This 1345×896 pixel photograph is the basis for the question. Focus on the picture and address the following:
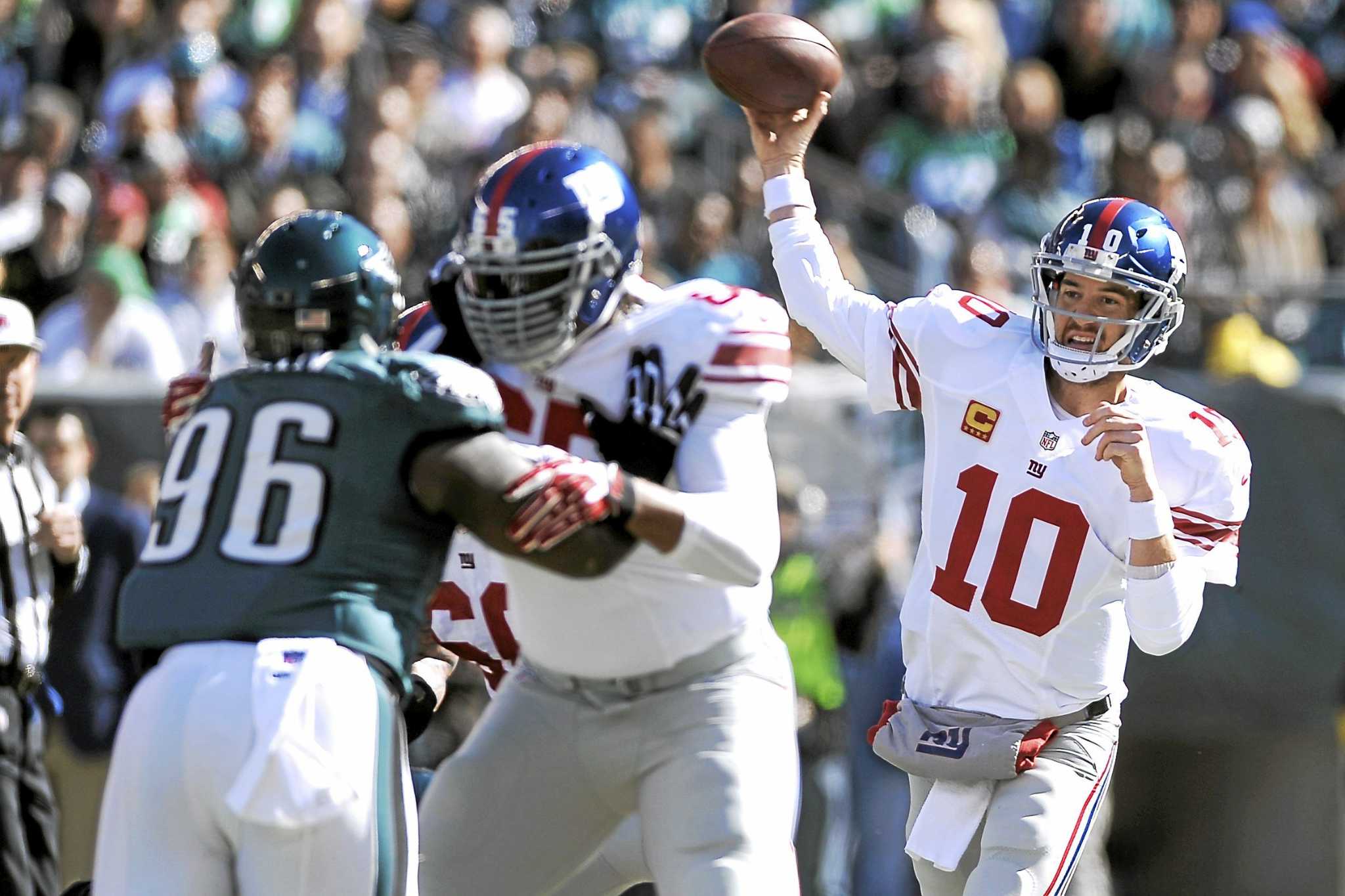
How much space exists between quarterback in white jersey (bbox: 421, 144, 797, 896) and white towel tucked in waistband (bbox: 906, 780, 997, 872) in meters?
0.63

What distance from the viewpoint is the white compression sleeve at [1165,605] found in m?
4.04

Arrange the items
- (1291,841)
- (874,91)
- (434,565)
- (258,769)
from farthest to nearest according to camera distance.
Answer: (874,91) → (1291,841) → (434,565) → (258,769)

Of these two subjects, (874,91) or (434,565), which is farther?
(874,91)

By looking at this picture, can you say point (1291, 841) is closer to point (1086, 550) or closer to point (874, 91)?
point (1086, 550)

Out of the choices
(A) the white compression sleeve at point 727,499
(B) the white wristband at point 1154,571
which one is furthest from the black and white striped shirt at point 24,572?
(B) the white wristband at point 1154,571

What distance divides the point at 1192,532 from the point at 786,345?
111 centimetres

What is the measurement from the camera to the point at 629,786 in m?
3.77

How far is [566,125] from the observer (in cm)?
931

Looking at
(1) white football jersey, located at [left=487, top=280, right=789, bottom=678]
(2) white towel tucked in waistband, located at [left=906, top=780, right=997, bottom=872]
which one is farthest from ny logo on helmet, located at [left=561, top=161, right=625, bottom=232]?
(2) white towel tucked in waistband, located at [left=906, top=780, right=997, bottom=872]

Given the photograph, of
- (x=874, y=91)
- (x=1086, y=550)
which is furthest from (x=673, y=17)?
(x=1086, y=550)

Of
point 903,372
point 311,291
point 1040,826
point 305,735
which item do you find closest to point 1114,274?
point 903,372

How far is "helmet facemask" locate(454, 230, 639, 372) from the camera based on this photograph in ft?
11.9

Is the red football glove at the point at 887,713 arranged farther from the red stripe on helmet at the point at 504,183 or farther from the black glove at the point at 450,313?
the red stripe on helmet at the point at 504,183

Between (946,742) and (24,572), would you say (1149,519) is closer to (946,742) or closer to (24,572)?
(946,742)
